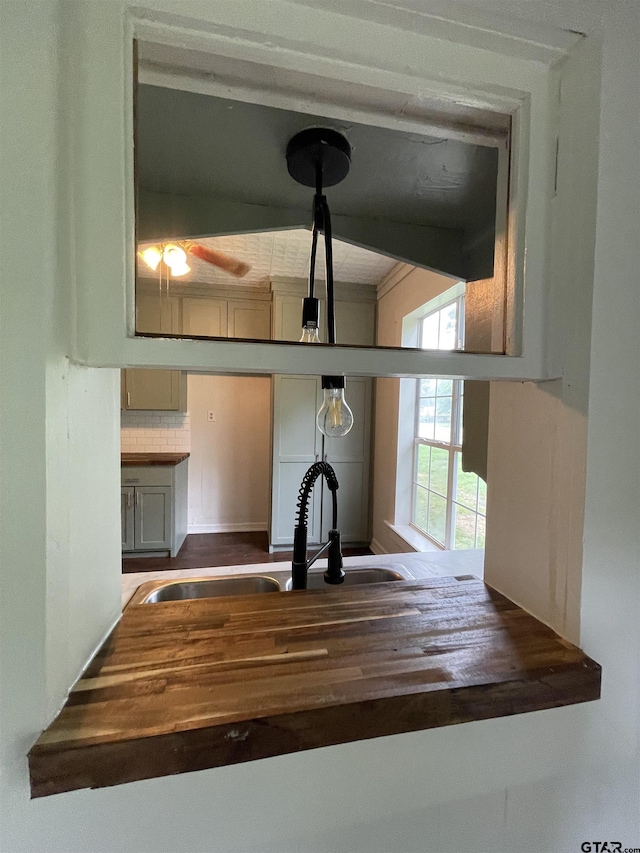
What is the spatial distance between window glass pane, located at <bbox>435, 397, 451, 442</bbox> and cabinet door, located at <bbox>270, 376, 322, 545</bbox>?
104 centimetres

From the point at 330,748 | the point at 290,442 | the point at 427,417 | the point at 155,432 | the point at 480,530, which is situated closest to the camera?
the point at 330,748

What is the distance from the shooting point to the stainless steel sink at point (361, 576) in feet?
3.32

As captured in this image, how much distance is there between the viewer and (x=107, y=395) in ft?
1.70

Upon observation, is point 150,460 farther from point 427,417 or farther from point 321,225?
point 321,225

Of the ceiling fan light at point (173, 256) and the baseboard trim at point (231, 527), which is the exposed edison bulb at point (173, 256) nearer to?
the ceiling fan light at point (173, 256)

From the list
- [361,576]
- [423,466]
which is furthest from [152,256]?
[423,466]

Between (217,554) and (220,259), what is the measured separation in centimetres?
299

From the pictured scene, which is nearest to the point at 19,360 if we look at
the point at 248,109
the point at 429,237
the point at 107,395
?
the point at 107,395

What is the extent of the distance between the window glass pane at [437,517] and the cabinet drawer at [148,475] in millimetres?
2057

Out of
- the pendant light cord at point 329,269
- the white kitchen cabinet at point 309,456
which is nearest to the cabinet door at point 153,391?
the white kitchen cabinet at point 309,456

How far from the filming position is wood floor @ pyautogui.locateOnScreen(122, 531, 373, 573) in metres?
2.87

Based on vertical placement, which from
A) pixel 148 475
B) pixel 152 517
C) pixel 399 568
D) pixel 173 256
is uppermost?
pixel 173 256

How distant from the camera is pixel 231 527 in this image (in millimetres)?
3889

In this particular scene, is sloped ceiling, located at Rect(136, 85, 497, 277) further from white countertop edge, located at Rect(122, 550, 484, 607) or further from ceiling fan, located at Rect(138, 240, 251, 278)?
white countertop edge, located at Rect(122, 550, 484, 607)
